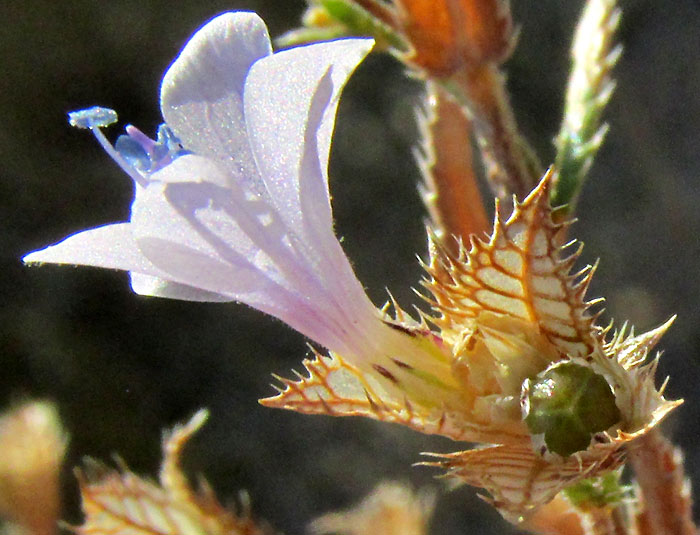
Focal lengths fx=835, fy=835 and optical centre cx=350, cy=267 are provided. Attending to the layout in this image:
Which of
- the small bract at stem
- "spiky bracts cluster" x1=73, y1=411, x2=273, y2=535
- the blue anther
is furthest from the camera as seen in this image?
"spiky bracts cluster" x1=73, y1=411, x2=273, y2=535

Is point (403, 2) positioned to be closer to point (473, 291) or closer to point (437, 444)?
point (473, 291)

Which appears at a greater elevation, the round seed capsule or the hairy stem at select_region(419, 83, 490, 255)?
the hairy stem at select_region(419, 83, 490, 255)

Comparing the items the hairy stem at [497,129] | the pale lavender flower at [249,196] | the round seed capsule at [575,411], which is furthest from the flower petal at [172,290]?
the hairy stem at [497,129]

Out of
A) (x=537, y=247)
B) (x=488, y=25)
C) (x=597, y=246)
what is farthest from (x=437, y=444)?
(x=537, y=247)

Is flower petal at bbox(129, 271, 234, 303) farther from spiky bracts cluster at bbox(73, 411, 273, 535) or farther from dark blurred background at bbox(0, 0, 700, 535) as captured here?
dark blurred background at bbox(0, 0, 700, 535)

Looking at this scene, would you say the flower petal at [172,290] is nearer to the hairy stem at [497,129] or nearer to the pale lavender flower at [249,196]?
the pale lavender flower at [249,196]

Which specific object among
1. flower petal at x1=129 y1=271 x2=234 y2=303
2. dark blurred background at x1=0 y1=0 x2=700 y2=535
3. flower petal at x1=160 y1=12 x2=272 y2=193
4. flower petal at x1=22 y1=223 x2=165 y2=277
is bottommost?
dark blurred background at x1=0 y1=0 x2=700 y2=535

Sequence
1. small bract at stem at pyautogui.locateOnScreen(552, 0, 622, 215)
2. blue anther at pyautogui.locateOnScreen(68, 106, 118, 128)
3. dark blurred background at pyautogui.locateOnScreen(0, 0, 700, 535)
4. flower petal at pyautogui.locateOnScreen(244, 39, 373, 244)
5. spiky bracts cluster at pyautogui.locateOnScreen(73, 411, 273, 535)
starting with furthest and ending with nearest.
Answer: dark blurred background at pyautogui.locateOnScreen(0, 0, 700, 535) < spiky bracts cluster at pyautogui.locateOnScreen(73, 411, 273, 535) < small bract at stem at pyautogui.locateOnScreen(552, 0, 622, 215) < blue anther at pyautogui.locateOnScreen(68, 106, 118, 128) < flower petal at pyautogui.locateOnScreen(244, 39, 373, 244)

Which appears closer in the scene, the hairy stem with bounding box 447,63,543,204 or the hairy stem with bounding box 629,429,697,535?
the hairy stem with bounding box 629,429,697,535

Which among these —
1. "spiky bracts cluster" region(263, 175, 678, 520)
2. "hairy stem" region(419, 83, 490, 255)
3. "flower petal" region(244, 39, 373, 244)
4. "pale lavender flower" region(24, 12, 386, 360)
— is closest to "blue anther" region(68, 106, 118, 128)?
"pale lavender flower" region(24, 12, 386, 360)
